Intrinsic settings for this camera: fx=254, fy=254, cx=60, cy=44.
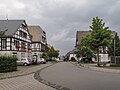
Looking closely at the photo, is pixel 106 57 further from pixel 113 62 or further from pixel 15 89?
pixel 15 89

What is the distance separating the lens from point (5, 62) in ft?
88.5

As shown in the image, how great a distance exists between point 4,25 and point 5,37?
544 cm

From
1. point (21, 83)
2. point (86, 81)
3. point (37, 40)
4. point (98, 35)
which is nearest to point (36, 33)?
point (37, 40)

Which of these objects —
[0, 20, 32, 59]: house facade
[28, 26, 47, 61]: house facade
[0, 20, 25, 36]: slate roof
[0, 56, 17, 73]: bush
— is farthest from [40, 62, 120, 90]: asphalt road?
[28, 26, 47, 61]: house facade

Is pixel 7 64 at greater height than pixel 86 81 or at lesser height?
greater

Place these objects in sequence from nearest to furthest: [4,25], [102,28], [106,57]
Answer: [102,28] < [4,25] < [106,57]

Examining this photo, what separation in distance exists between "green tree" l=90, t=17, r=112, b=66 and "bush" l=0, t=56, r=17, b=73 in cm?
2143

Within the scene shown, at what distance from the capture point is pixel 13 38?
178 ft

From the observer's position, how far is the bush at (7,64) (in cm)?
2659

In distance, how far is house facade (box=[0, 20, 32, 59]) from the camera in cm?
5342

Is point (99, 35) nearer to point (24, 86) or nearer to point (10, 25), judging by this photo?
point (10, 25)

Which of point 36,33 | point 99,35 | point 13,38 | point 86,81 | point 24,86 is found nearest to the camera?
point 24,86

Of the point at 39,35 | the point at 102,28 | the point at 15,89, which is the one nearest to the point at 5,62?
the point at 15,89

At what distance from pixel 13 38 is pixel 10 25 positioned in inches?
191
